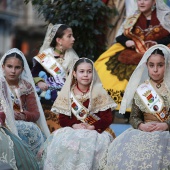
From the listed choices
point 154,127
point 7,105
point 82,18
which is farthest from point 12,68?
point 82,18

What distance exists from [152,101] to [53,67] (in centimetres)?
251

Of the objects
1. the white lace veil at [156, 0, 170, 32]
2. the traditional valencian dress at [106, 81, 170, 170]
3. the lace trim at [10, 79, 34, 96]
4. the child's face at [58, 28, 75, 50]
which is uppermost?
the white lace veil at [156, 0, 170, 32]

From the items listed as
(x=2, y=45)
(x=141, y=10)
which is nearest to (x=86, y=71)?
(x=141, y=10)

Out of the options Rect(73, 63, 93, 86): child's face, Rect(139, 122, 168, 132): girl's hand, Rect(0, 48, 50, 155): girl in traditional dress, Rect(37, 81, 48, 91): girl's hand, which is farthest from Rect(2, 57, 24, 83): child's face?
Rect(139, 122, 168, 132): girl's hand

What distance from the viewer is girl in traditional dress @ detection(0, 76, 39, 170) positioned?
8.01m

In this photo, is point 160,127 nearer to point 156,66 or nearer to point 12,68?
point 156,66

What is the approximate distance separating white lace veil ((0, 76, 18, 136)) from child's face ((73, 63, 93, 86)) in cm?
79

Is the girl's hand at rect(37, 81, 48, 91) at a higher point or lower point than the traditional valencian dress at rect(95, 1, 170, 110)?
lower

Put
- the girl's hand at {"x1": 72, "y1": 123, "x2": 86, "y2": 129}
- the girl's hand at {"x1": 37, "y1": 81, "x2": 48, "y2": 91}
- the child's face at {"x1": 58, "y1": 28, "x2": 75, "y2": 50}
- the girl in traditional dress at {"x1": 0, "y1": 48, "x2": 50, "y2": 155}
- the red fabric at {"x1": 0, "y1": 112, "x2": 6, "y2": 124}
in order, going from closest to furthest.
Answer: the red fabric at {"x1": 0, "y1": 112, "x2": 6, "y2": 124} < the girl's hand at {"x1": 72, "y1": 123, "x2": 86, "y2": 129} < the girl in traditional dress at {"x1": 0, "y1": 48, "x2": 50, "y2": 155} < the girl's hand at {"x1": 37, "y1": 81, "x2": 48, "y2": 91} < the child's face at {"x1": 58, "y1": 28, "x2": 75, "y2": 50}

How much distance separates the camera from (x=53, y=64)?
10773 mm

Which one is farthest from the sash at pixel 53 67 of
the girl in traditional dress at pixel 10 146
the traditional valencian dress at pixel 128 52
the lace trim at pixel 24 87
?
the girl in traditional dress at pixel 10 146

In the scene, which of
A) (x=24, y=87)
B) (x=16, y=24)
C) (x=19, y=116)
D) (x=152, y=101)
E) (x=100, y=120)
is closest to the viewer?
(x=152, y=101)

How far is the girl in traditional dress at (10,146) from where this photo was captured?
8.01 meters

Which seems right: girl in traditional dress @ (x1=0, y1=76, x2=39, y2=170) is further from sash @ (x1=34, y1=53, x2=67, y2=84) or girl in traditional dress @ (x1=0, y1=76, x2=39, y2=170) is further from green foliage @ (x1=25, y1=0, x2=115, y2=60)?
green foliage @ (x1=25, y1=0, x2=115, y2=60)
